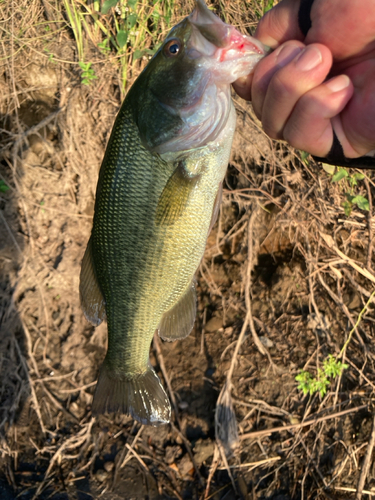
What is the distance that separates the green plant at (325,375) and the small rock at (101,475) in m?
1.72

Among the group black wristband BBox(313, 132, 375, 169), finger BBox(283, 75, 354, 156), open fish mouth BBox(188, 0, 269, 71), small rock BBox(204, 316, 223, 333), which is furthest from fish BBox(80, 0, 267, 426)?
small rock BBox(204, 316, 223, 333)

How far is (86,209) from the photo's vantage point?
334 cm

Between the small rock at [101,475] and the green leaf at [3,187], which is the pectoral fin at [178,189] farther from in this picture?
the small rock at [101,475]

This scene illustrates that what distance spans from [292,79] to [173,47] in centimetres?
46

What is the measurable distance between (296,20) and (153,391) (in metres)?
1.74

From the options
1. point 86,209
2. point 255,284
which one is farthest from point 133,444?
point 86,209

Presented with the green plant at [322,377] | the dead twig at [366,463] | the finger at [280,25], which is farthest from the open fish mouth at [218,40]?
the dead twig at [366,463]

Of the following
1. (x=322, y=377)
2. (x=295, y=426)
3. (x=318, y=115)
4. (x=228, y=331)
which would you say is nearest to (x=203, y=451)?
(x=295, y=426)

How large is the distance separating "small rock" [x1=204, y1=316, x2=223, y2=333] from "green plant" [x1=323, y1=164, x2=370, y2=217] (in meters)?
1.44

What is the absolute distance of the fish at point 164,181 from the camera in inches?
49.7

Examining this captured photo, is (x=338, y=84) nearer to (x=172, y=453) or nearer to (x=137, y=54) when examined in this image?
(x=137, y=54)

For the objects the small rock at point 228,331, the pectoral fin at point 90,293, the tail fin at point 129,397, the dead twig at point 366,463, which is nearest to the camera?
the pectoral fin at point 90,293

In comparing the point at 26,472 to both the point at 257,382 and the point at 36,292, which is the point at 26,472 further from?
the point at 257,382

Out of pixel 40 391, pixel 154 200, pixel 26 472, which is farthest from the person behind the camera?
pixel 40 391
